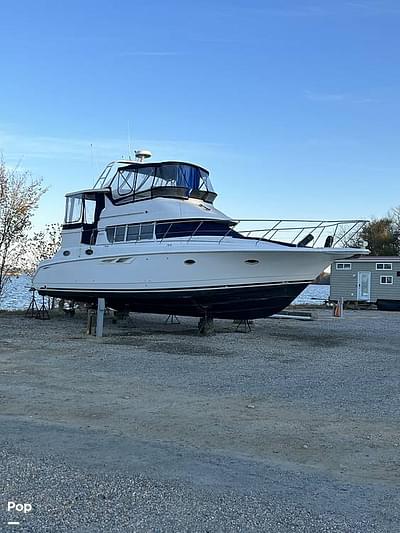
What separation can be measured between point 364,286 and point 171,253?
57.0 ft

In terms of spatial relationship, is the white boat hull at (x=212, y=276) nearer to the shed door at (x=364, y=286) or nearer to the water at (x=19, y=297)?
the water at (x=19, y=297)

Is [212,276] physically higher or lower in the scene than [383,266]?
lower

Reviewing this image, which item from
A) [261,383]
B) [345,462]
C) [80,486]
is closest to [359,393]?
[261,383]

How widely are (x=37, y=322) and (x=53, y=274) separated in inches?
56.7

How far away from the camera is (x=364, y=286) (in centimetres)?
2842

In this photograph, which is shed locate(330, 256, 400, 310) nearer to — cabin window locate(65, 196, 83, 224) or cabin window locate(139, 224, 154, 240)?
cabin window locate(65, 196, 83, 224)

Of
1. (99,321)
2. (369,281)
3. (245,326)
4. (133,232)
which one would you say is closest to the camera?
(99,321)

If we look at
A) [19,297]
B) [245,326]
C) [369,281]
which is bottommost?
[19,297]

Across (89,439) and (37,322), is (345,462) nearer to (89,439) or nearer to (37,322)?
(89,439)

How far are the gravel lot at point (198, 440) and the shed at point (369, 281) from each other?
17479 mm

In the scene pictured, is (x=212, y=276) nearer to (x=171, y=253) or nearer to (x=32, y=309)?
(x=171, y=253)

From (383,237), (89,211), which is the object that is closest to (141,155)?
(89,211)

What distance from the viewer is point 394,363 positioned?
10211 mm

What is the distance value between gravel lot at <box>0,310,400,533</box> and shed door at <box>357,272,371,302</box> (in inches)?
708
